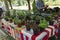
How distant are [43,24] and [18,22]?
0.59 metres

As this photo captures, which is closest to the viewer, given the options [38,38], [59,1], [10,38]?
[38,38]

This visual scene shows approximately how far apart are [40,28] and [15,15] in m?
0.88

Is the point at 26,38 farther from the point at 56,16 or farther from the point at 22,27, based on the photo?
the point at 56,16

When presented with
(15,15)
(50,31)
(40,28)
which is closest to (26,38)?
(40,28)

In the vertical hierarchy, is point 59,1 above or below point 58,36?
above

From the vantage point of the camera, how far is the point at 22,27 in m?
1.87

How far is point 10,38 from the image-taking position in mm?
2473

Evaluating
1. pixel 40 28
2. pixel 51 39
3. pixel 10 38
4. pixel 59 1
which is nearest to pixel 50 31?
pixel 51 39

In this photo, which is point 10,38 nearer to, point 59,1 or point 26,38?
point 26,38

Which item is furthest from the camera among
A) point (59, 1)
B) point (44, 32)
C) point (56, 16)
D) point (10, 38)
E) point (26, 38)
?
point (59, 1)

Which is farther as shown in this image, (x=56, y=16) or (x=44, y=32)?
(x=56, y=16)

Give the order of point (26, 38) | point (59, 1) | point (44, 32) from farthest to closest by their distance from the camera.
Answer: point (59, 1), point (26, 38), point (44, 32)

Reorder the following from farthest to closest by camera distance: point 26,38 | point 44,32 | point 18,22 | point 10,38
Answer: point 10,38
point 18,22
point 26,38
point 44,32

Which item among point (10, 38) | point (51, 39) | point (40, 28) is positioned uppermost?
point (40, 28)
